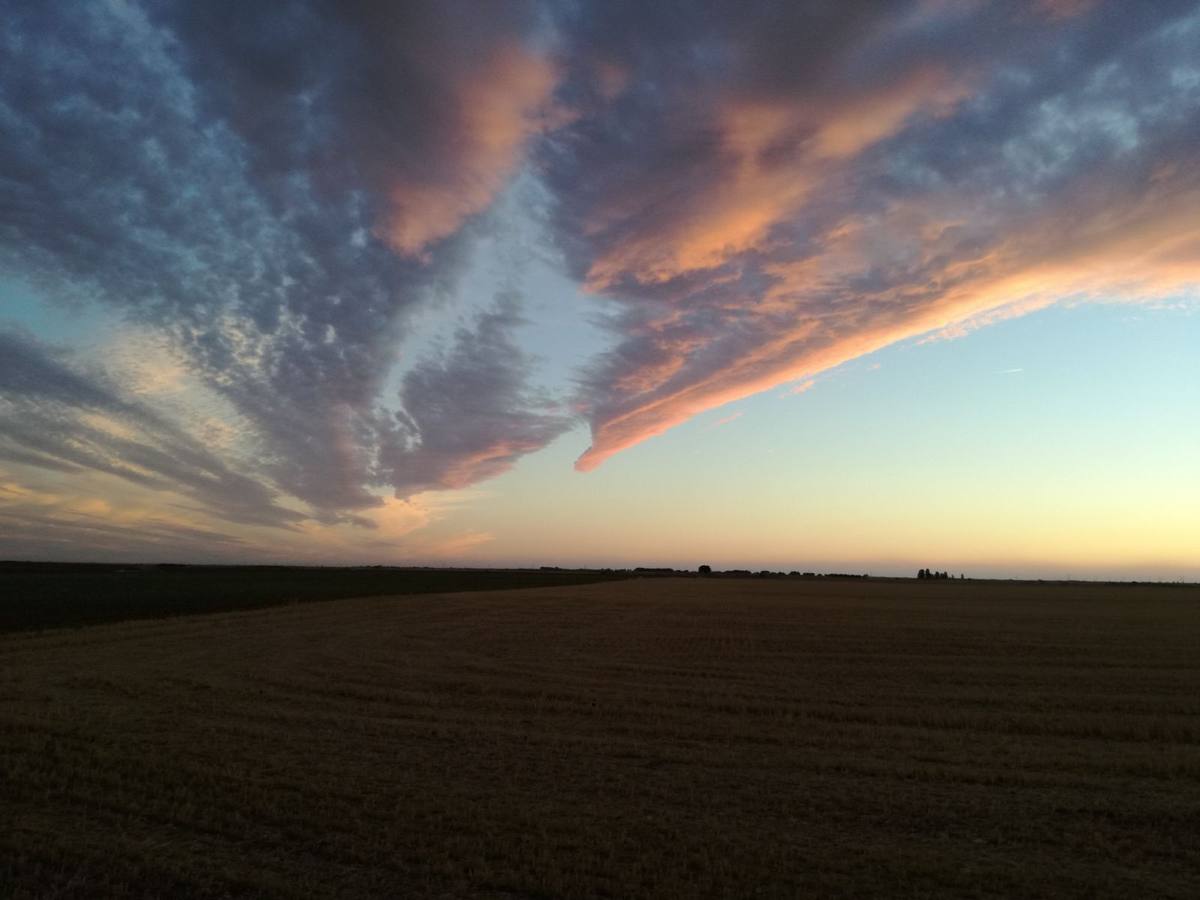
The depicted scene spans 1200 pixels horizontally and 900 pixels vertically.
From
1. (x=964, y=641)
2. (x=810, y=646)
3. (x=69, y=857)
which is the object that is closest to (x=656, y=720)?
(x=69, y=857)

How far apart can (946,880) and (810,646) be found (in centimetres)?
2088

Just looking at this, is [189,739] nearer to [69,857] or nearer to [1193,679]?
[69,857]

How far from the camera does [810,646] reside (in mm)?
27750

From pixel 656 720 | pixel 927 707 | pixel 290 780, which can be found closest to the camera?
pixel 290 780

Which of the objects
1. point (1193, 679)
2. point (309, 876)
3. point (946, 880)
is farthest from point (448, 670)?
point (1193, 679)

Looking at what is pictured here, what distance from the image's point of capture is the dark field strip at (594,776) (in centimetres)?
754

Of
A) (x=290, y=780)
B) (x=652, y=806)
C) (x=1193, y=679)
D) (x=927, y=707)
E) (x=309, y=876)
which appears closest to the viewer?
(x=309, y=876)

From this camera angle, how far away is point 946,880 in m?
7.48

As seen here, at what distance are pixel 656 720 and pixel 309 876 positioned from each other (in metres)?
8.53

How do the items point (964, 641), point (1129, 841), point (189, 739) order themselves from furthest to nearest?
1. point (964, 641)
2. point (189, 739)
3. point (1129, 841)

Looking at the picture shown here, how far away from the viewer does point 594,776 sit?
35.9 ft

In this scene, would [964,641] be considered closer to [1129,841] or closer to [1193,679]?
[1193,679]

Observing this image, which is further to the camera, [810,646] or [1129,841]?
[810,646]

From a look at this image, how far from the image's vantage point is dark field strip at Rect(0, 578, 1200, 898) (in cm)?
754
